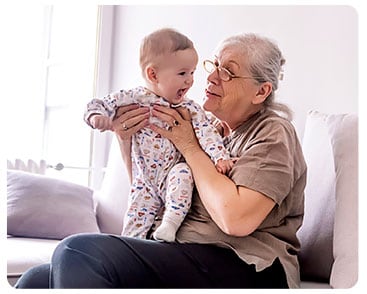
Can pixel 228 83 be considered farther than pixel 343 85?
No

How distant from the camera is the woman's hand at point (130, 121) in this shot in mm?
1633

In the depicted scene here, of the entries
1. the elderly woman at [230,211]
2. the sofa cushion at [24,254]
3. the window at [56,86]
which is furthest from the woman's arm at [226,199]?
the window at [56,86]

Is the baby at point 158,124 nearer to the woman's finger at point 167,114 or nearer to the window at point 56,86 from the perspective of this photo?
the woman's finger at point 167,114

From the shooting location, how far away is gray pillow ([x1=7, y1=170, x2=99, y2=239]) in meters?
2.13

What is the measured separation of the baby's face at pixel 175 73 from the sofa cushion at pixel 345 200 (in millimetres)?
461

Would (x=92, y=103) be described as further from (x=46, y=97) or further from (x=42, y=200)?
(x=46, y=97)

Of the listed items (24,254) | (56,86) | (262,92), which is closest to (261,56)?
(262,92)

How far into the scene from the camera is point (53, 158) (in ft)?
10.5

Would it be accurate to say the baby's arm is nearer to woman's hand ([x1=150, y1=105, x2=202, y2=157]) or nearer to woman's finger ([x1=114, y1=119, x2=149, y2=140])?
woman's hand ([x1=150, y1=105, x2=202, y2=157])

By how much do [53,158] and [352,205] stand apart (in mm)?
Result: 2066

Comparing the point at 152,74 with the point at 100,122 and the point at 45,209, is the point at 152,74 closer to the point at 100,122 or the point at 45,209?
the point at 100,122
